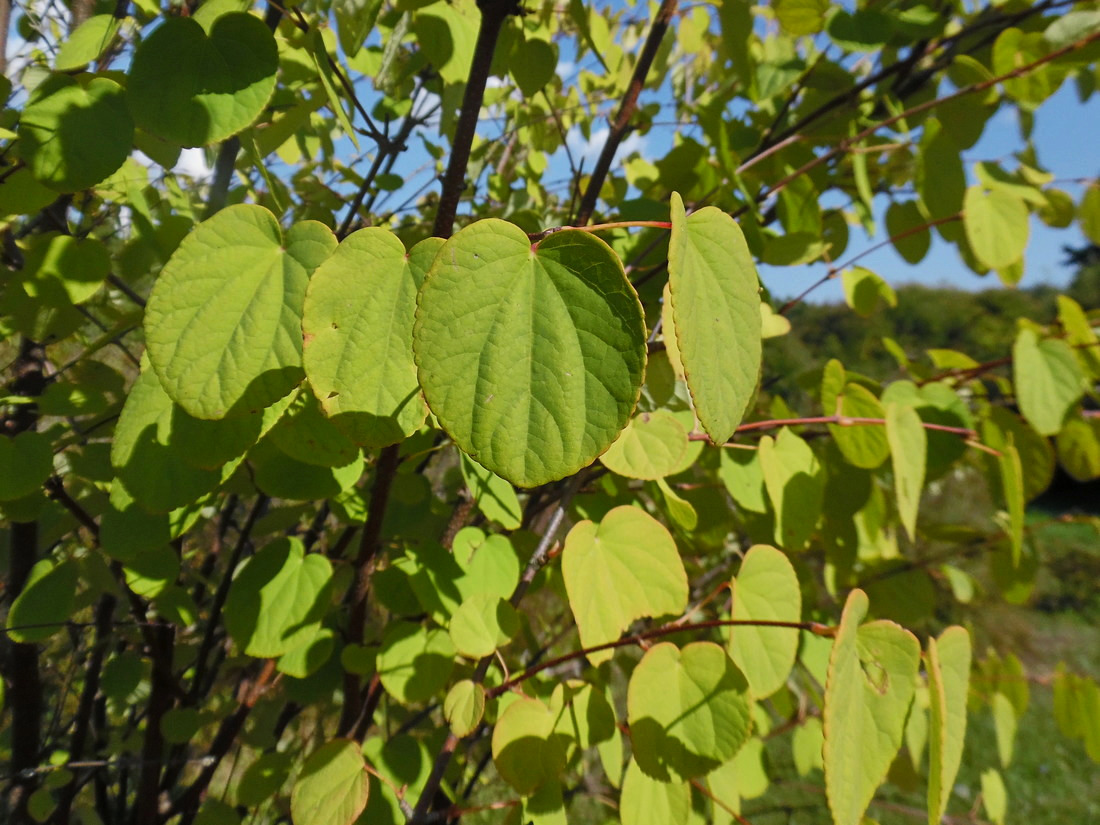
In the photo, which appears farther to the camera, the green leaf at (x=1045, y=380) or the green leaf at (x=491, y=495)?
the green leaf at (x=1045, y=380)

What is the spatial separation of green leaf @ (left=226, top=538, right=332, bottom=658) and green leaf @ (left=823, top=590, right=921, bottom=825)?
1.61ft

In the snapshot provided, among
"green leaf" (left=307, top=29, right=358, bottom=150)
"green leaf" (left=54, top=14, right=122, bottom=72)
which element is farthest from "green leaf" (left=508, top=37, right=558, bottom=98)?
"green leaf" (left=54, top=14, right=122, bottom=72)

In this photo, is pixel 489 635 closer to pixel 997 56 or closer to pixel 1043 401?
pixel 1043 401

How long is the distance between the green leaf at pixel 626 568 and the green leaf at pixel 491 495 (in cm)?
11

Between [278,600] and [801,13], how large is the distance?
1.06 m

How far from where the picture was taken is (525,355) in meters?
0.36

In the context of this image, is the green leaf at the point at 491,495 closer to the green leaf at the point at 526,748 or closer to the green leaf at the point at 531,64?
the green leaf at the point at 526,748

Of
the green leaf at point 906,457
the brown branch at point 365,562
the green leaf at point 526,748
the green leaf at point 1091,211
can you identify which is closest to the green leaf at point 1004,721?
the green leaf at point 906,457

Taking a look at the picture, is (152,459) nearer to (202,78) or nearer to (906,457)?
(202,78)

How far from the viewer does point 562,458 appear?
34cm

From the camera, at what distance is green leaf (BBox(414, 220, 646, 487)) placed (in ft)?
A: 1.12

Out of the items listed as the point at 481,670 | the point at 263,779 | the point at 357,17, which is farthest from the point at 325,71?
the point at 263,779

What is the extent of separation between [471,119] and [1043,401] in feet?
2.94

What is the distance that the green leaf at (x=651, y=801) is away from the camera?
0.60 meters
